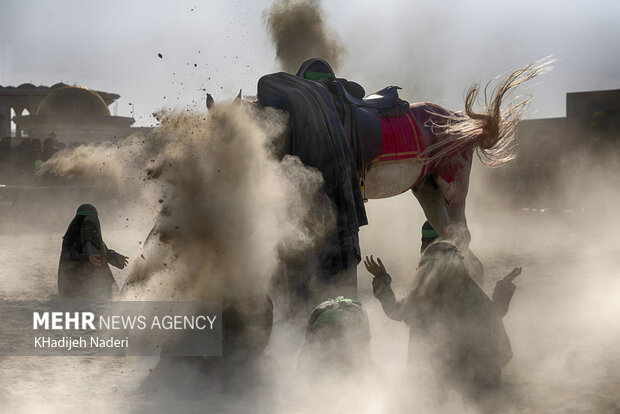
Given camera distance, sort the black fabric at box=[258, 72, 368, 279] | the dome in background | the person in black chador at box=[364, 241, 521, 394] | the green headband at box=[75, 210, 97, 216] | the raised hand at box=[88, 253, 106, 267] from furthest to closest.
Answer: the dome in background → the green headband at box=[75, 210, 97, 216] → the raised hand at box=[88, 253, 106, 267] → the black fabric at box=[258, 72, 368, 279] → the person in black chador at box=[364, 241, 521, 394]

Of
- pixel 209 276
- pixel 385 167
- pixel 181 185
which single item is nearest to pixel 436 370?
pixel 209 276

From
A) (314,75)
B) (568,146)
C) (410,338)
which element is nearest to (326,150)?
(314,75)

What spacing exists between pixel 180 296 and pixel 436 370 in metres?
1.71

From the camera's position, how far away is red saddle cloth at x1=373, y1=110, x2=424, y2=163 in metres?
6.65

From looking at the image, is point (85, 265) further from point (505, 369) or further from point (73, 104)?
point (73, 104)

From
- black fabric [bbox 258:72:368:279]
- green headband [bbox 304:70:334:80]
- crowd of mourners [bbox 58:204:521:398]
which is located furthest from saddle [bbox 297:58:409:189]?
crowd of mourners [bbox 58:204:521:398]

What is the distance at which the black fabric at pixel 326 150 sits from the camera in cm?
576

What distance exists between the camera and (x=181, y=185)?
5.08 metres

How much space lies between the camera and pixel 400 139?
6766mm

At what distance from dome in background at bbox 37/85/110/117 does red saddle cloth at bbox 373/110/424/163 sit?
134ft

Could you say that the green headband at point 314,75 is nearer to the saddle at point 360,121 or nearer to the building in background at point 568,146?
the saddle at point 360,121

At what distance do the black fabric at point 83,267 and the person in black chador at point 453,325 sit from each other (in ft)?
12.4

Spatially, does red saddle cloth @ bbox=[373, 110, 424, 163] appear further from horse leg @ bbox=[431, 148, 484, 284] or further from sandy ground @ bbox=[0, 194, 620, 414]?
sandy ground @ bbox=[0, 194, 620, 414]

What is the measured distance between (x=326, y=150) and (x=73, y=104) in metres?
43.1
